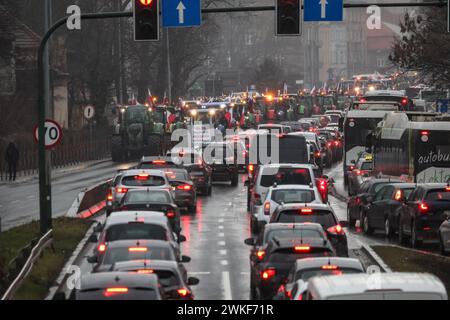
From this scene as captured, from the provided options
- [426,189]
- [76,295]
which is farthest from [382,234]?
[76,295]

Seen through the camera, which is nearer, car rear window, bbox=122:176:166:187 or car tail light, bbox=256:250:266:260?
car tail light, bbox=256:250:266:260

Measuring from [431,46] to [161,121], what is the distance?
26.9m

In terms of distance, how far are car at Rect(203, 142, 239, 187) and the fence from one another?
40.4ft

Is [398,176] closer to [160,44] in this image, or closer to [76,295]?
[76,295]

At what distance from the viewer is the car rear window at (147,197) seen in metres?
31.7

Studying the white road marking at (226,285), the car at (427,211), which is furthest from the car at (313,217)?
the car at (427,211)

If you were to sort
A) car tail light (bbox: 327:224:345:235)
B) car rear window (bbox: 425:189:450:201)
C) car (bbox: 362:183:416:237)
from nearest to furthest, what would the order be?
car tail light (bbox: 327:224:345:235) < car rear window (bbox: 425:189:450:201) < car (bbox: 362:183:416:237)

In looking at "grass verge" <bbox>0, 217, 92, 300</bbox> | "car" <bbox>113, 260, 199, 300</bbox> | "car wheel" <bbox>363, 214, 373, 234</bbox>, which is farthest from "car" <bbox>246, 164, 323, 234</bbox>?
"car" <bbox>113, 260, 199, 300</bbox>

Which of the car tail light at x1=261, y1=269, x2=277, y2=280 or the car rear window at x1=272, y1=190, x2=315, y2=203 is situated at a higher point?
the car rear window at x1=272, y1=190, x2=315, y2=203

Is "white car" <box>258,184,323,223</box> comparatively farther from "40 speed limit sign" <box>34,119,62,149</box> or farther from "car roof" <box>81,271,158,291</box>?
"car roof" <box>81,271,158,291</box>

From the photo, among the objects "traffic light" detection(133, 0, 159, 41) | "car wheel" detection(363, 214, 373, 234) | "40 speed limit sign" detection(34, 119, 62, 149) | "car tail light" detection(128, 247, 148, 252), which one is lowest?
"car wheel" detection(363, 214, 373, 234)

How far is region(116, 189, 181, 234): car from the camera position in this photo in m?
31.2

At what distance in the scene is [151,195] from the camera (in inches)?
1257

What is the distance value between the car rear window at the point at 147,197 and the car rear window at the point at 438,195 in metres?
5.89
